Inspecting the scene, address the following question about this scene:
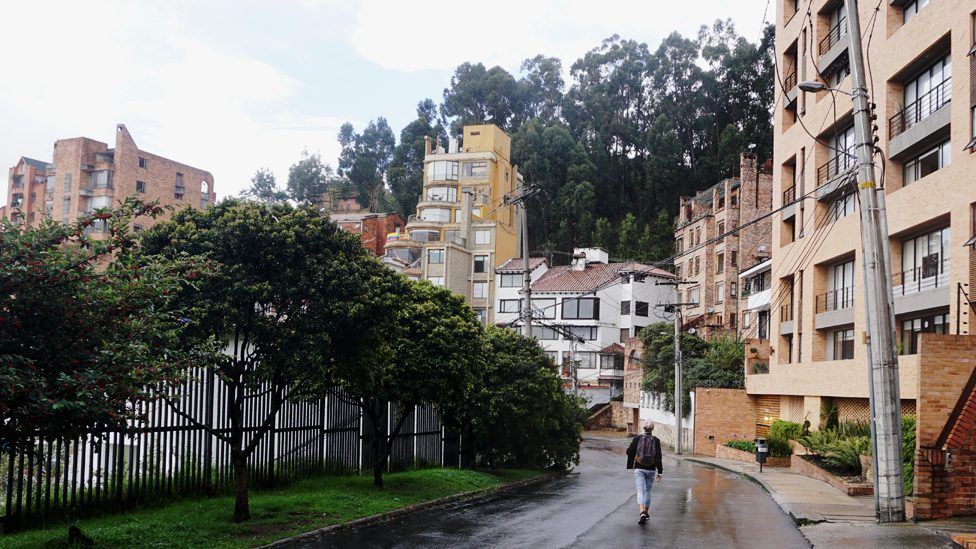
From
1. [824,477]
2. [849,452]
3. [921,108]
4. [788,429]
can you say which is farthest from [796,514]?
[788,429]

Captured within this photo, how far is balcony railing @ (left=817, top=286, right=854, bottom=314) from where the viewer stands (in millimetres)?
30297

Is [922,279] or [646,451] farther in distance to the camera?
[922,279]

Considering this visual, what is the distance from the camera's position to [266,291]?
1264cm

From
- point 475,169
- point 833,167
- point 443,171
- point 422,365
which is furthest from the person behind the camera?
point 443,171

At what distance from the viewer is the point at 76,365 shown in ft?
29.7

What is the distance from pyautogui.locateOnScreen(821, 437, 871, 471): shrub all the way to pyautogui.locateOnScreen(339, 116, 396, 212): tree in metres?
79.0

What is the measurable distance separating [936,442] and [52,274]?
1371cm

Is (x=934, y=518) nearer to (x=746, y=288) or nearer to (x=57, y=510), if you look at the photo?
(x=57, y=510)

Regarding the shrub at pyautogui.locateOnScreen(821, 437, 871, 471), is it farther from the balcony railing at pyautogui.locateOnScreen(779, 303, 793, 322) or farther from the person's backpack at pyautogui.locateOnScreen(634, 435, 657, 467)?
the balcony railing at pyautogui.locateOnScreen(779, 303, 793, 322)

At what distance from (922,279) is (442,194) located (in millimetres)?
60133

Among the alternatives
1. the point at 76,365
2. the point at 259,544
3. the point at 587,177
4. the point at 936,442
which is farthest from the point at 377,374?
the point at 587,177

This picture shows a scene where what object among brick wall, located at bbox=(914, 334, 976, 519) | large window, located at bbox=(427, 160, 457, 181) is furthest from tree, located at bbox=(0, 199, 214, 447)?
large window, located at bbox=(427, 160, 457, 181)

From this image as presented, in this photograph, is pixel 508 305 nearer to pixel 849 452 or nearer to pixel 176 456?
pixel 849 452

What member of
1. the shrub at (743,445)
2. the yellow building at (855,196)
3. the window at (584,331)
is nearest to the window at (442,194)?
the window at (584,331)
